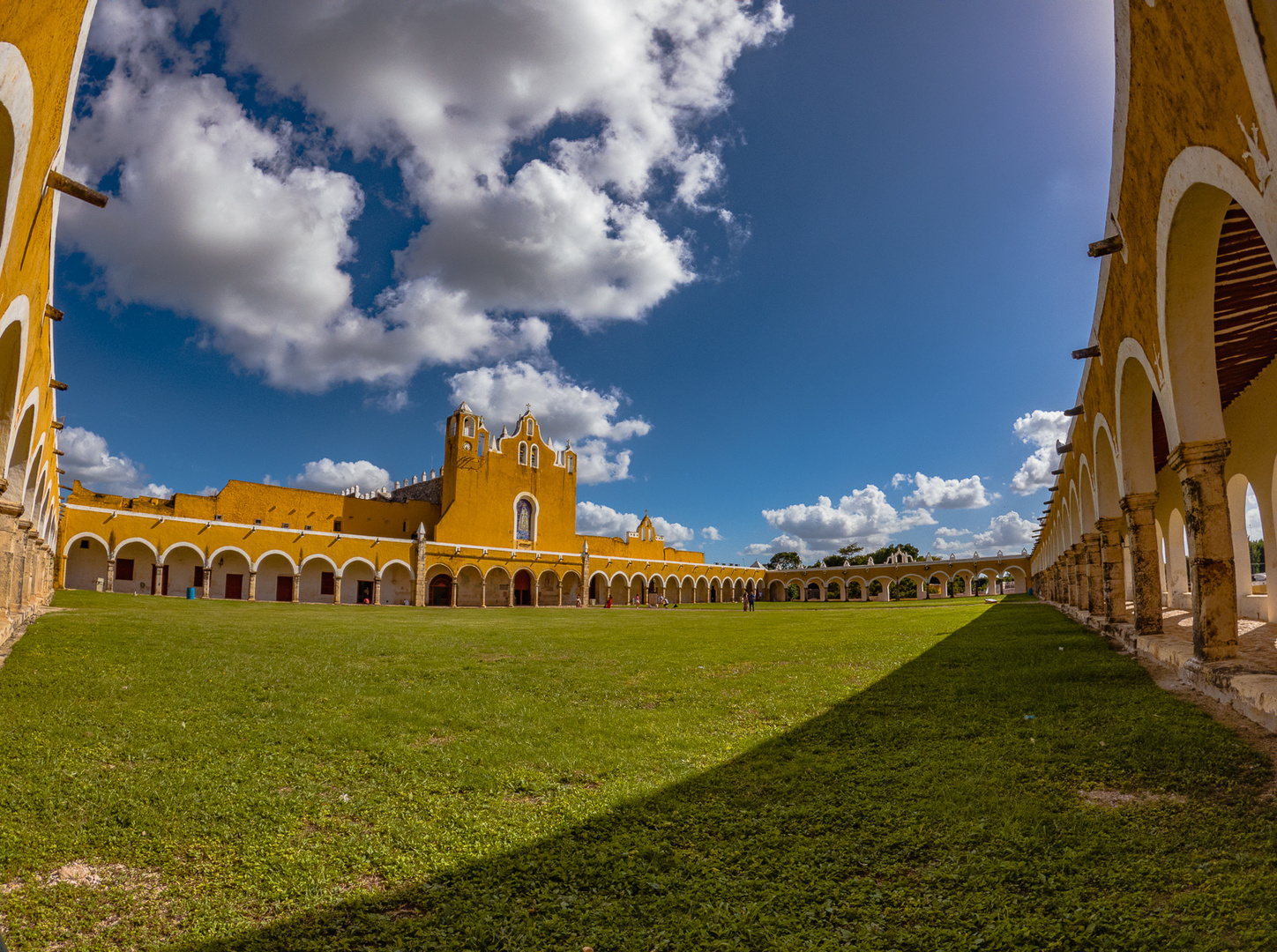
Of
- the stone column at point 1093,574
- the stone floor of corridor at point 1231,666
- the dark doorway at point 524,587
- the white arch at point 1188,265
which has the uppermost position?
the white arch at point 1188,265

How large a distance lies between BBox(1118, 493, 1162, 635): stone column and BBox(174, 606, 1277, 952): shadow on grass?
4071mm

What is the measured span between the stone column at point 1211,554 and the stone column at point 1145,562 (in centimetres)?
275

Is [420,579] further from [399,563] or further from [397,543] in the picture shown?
[397,543]

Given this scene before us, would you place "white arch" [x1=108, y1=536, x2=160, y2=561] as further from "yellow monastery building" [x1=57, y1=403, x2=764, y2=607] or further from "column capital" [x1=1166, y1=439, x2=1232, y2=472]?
"column capital" [x1=1166, y1=439, x2=1232, y2=472]

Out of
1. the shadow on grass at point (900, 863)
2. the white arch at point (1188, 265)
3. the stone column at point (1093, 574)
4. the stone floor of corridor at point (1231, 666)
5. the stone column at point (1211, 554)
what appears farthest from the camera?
the stone column at point (1093, 574)

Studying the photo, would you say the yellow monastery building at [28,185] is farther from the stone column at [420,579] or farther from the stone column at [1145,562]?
the stone column at [420,579]

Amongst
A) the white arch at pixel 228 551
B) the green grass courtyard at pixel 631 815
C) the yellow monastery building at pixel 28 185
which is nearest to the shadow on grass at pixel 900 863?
the green grass courtyard at pixel 631 815

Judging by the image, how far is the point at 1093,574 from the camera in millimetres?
12773

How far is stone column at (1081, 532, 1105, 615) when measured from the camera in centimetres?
1240

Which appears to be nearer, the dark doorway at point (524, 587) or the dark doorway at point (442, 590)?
the dark doorway at point (442, 590)

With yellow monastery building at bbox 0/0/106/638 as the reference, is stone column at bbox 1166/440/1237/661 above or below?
below

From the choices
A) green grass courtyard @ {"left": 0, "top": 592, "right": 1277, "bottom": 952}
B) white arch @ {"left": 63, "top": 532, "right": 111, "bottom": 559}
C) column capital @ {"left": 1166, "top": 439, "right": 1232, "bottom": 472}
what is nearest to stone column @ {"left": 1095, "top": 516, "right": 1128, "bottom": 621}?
green grass courtyard @ {"left": 0, "top": 592, "right": 1277, "bottom": 952}

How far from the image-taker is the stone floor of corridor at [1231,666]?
441 cm

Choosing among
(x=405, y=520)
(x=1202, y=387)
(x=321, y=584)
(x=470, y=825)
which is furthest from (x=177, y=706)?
(x=405, y=520)
